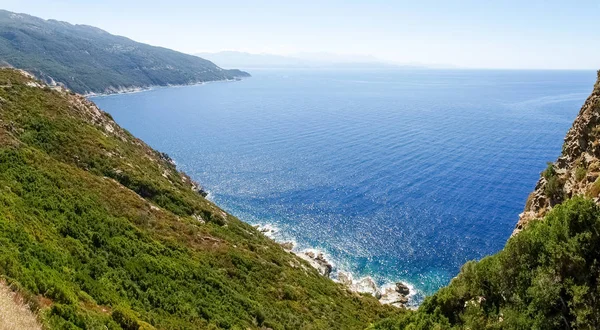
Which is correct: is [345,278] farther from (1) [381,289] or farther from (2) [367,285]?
(1) [381,289]

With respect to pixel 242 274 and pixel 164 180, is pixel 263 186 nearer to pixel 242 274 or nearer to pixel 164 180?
pixel 164 180

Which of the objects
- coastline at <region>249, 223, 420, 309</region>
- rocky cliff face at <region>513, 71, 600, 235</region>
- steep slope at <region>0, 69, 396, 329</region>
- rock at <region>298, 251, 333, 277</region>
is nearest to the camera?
steep slope at <region>0, 69, 396, 329</region>

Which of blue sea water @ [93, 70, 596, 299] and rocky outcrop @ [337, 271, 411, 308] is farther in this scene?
blue sea water @ [93, 70, 596, 299]

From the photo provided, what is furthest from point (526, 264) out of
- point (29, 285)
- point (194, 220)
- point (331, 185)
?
point (331, 185)

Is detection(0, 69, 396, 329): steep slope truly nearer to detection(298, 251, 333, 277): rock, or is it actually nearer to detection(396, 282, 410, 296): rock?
detection(298, 251, 333, 277): rock

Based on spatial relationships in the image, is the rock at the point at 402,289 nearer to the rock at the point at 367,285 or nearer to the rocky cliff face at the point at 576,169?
the rock at the point at 367,285

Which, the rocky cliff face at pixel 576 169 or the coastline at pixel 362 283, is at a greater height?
the rocky cliff face at pixel 576 169

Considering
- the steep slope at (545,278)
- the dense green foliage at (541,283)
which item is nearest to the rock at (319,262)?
the steep slope at (545,278)

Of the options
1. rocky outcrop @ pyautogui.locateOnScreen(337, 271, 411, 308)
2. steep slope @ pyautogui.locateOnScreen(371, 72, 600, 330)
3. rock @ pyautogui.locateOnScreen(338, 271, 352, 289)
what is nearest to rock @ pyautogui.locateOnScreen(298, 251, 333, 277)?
rock @ pyautogui.locateOnScreen(338, 271, 352, 289)
